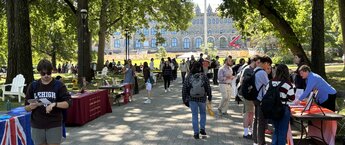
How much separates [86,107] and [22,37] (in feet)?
23.1

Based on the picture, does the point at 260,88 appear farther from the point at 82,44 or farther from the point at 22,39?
the point at 82,44

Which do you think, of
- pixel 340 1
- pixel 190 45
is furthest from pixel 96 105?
pixel 190 45

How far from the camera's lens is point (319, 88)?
8422mm

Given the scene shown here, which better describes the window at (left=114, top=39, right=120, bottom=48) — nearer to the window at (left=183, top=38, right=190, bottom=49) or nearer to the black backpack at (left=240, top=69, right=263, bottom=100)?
the window at (left=183, top=38, right=190, bottom=49)

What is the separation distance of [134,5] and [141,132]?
1098 inches

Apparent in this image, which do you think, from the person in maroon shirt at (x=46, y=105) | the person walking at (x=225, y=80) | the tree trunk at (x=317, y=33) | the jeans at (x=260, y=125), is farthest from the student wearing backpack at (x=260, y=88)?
the tree trunk at (x=317, y=33)

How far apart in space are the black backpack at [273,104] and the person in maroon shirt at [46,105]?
10.6ft

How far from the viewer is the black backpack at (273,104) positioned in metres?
7.13

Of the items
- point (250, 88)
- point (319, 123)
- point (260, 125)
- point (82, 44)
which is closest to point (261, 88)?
→ point (250, 88)

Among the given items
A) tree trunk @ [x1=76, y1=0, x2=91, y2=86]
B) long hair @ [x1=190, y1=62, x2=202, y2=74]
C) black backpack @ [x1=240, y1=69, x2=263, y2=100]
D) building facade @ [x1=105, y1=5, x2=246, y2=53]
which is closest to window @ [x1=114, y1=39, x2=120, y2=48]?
building facade @ [x1=105, y1=5, x2=246, y2=53]

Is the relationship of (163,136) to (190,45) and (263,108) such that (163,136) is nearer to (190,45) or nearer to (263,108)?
(263,108)

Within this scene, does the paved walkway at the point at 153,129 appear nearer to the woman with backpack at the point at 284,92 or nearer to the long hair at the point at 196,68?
the long hair at the point at 196,68

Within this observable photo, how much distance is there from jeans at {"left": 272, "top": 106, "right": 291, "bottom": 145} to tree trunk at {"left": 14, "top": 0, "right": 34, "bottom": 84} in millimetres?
12867

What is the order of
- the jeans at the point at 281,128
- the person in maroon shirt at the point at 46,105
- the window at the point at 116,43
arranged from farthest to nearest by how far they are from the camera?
the window at the point at 116,43
the jeans at the point at 281,128
the person in maroon shirt at the point at 46,105
